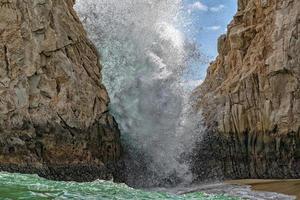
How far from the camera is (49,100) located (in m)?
20.6

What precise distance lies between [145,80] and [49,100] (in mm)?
8143

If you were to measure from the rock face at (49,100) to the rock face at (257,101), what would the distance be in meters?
5.59

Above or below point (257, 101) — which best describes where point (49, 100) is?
below

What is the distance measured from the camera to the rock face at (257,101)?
20.6m

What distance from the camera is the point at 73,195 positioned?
1068cm

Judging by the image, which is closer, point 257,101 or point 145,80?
point 257,101

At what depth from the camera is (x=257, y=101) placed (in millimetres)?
22672

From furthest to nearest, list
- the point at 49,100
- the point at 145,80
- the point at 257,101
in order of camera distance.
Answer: the point at 145,80, the point at 257,101, the point at 49,100

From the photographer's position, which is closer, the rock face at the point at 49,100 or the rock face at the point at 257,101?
the rock face at the point at 49,100

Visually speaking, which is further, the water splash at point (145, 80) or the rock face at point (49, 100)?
the water splash at point (145, 80)

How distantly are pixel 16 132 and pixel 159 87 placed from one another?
1053 cm

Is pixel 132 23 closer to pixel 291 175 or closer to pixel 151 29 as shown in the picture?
pixel 151 29

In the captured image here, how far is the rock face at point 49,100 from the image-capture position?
1922 centimetres

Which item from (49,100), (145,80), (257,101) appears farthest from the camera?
(145,80)
